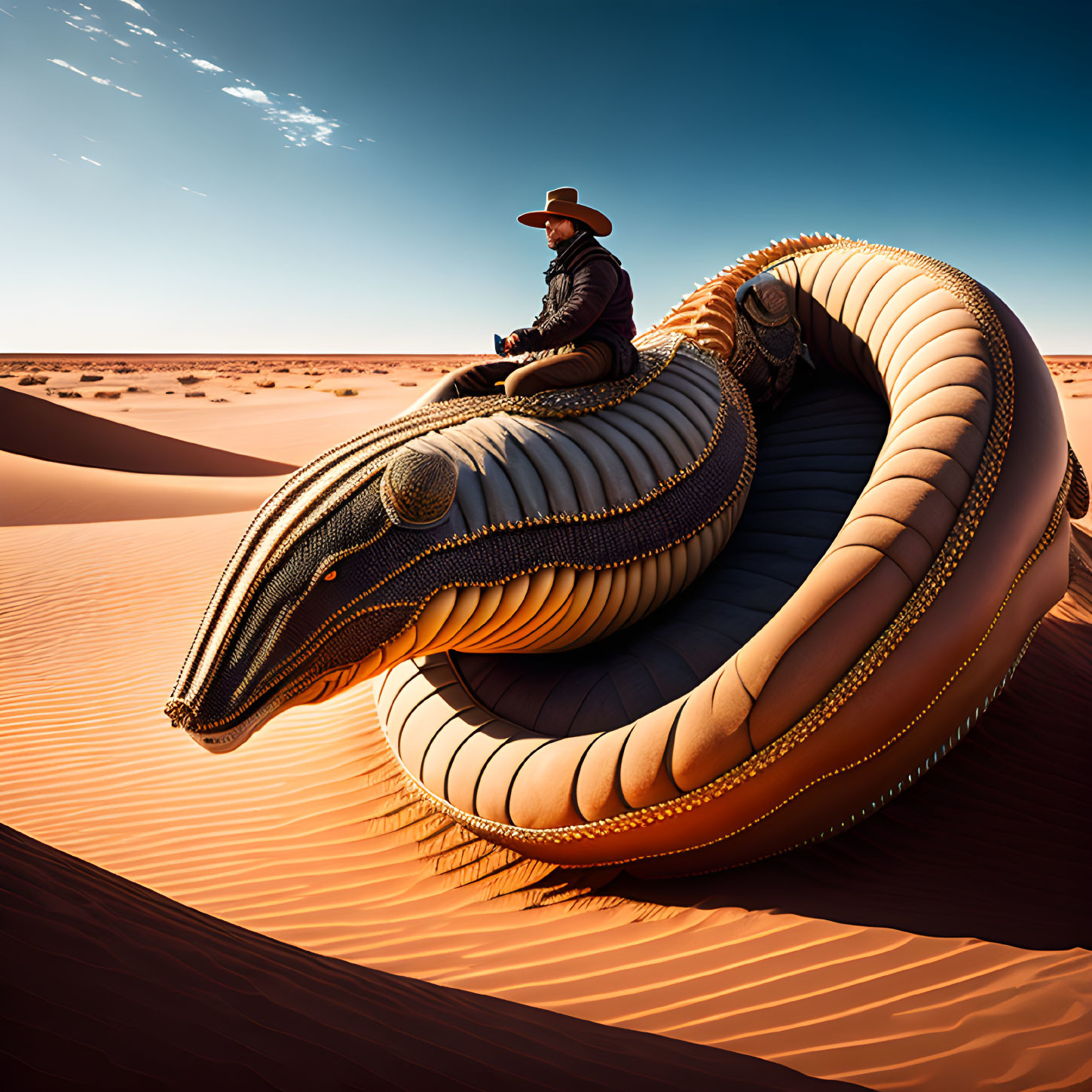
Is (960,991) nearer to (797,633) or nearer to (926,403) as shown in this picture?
(797,633)

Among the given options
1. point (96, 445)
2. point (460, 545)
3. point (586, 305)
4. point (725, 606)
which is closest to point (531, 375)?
point (586, 305)

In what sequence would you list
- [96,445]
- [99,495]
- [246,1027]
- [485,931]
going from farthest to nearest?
[96,445]
[99,495]
[485,931]
[246,1027]

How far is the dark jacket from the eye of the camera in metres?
3.94

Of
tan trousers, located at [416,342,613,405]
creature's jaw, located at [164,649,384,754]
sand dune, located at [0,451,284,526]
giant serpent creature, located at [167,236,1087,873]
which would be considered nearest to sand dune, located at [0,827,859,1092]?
creature's jaw, located at [164,649,384,754]

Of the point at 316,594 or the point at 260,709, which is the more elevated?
the point at 316,594

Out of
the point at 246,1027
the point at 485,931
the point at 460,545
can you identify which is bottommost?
the point at 485,931

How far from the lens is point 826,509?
447 cm

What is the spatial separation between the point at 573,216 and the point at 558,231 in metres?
0.13

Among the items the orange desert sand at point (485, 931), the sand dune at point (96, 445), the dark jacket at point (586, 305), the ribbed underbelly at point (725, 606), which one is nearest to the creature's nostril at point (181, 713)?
the orange desert sand at point (485, 931)

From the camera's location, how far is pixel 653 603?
158 inches

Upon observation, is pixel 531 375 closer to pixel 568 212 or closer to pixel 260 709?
pixel 568 212

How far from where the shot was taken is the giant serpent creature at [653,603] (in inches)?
109

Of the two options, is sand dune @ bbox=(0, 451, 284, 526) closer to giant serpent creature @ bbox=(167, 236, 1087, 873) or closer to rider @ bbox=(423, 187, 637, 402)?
rider @ bbox=(423, 187, 637, 402)

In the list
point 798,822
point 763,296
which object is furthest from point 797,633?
point 763,296
